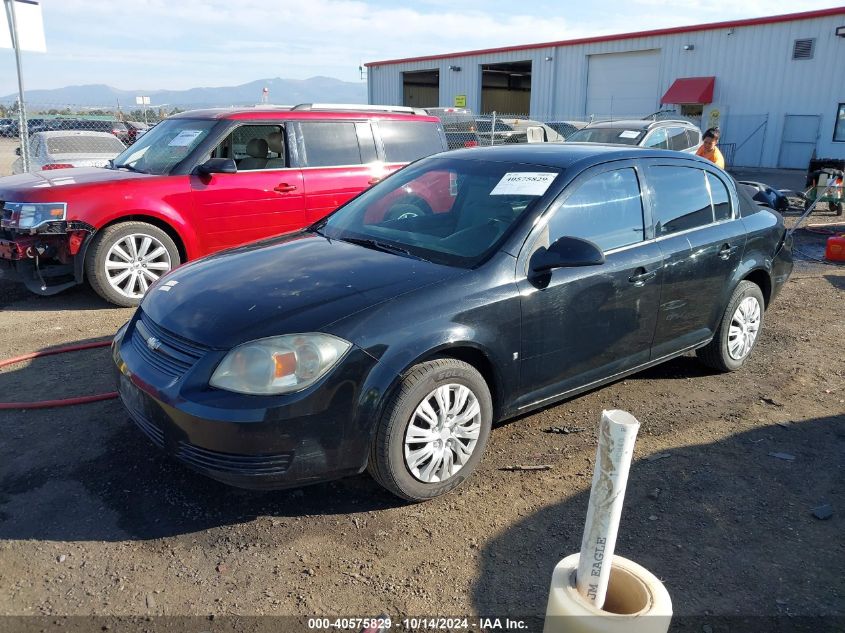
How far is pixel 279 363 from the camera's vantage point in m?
2.84

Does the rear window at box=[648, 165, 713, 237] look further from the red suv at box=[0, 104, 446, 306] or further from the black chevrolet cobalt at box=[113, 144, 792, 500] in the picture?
the red suv at box=[0, 104, 446, 306]

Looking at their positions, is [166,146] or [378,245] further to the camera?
[166,146]

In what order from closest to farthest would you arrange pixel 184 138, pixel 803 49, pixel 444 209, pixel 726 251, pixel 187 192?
1. pixel 444 209
2. pixel 726 251
3. pixel 187 192
4. pixel 184 138
5. pixel 803 49

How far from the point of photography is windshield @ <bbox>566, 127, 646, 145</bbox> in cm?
1176

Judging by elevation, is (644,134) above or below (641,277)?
above

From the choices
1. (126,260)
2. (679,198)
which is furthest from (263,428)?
(126,260)

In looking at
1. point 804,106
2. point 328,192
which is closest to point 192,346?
point 328,192

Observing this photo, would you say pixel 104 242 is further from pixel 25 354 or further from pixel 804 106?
pixel 804 106

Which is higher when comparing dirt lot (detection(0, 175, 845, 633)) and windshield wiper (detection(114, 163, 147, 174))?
windshield wiper (detection(114, 163, 147, 174))

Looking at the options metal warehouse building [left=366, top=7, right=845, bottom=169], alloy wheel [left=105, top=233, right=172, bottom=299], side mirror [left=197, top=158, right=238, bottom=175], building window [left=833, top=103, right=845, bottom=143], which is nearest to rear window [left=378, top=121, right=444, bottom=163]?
side mirror [left=197, top=158, right=238, bottom=175]

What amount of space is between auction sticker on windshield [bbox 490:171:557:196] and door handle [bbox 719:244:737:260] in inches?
58.4

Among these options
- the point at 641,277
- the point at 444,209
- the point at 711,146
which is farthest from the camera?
the point at 711,146

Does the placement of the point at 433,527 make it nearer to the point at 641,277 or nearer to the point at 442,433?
the point at 442,433

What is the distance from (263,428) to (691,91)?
27891mm
